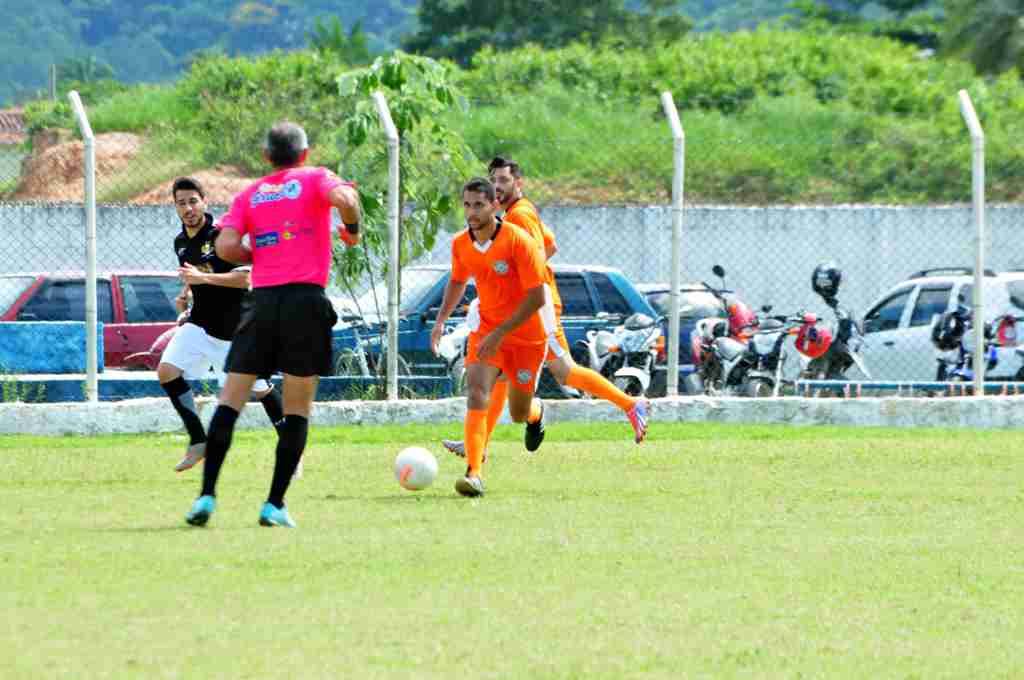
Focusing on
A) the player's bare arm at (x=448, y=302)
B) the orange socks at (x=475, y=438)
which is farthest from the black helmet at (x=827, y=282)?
the orange socks at (x=475, y=438)

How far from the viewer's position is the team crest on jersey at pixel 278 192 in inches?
353

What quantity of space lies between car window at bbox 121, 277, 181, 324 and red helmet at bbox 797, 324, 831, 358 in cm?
645

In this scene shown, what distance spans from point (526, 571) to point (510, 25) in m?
54.4

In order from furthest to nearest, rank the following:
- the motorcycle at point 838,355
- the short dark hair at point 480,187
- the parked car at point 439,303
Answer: the motorcycle at point 838,355 → the parked car at point 439,303 → the short dark hair at point 480,187

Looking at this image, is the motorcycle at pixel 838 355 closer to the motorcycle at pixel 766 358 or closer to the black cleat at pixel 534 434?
the motorcycle at pixel 766 358

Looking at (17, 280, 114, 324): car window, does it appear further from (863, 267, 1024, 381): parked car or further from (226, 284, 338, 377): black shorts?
(226, 284, 338, 377): black shorts

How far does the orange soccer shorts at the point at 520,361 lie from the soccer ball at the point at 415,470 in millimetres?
914

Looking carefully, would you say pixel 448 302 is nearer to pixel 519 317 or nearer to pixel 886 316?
pixel 519 317

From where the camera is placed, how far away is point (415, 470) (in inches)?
411

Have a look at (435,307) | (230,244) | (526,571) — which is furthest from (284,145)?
(435,307)

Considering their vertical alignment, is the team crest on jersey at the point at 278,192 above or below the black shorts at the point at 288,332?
above

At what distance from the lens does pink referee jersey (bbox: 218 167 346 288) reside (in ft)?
29.4

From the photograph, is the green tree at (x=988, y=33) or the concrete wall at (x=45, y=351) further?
the green tree at (x=988, y=33)

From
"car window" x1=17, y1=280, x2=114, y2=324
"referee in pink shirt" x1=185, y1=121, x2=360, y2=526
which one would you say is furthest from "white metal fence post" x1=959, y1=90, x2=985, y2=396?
"car window" x1=17, y1=280, x2=114, y2=324
